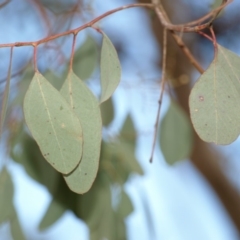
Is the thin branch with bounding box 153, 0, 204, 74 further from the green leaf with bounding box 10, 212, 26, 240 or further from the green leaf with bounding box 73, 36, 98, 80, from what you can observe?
the green leaf with bounding box 10, 212, 26, 240

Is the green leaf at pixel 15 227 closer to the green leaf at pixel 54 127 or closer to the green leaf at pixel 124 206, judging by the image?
the green leaf at pixel 124 206

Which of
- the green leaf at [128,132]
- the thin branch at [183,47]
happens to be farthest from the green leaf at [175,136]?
the thin branch at [183,47]

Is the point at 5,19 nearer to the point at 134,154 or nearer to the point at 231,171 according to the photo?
the point at 134,154

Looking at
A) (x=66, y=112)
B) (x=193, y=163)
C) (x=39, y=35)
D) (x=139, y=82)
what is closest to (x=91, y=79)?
(x=139, y=82)

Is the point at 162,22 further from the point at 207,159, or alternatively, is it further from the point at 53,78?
the point at 207,159

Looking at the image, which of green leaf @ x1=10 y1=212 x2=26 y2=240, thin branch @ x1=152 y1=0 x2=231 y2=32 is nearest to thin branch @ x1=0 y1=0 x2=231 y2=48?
thin branch @ x1=152 y1=0 x2=231 y2=32

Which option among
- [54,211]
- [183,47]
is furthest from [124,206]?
[183,47]
